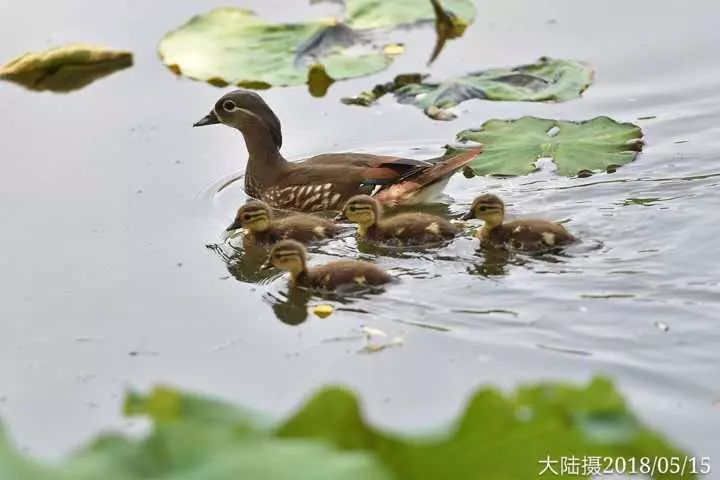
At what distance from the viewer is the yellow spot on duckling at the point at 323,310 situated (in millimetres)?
5828

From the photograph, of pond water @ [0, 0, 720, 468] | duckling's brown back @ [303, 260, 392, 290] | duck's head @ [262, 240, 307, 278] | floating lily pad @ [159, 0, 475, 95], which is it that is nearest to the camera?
pond water @ [0, 0, 720, 468]

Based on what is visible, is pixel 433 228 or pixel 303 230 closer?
pixel 433 228

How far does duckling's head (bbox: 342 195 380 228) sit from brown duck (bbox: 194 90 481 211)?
487 millimetres

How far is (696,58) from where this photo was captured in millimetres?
8258

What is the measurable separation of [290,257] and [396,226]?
25.8 inches

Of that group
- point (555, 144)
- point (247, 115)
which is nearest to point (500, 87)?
point (555, 144)

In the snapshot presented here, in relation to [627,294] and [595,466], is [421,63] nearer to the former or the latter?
[627,294]

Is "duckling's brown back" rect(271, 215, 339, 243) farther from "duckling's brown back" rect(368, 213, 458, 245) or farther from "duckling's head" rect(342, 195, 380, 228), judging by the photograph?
"duckling's brown back" rect(368, 213, 458, 245)

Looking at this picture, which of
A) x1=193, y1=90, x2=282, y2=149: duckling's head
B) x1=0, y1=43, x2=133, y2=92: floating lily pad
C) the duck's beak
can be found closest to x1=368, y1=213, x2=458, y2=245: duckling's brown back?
x1=193, y1=90, x2=282, y2=149: duckling's head

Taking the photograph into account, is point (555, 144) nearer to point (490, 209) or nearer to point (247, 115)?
point (490, 209)

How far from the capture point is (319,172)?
23.5ft

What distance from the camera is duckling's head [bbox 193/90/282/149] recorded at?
24.4 feet

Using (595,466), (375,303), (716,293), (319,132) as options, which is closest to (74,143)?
(319,132)

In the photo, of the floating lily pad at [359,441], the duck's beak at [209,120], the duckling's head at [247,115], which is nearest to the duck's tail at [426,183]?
Result: the duckling's head at [247,115]
